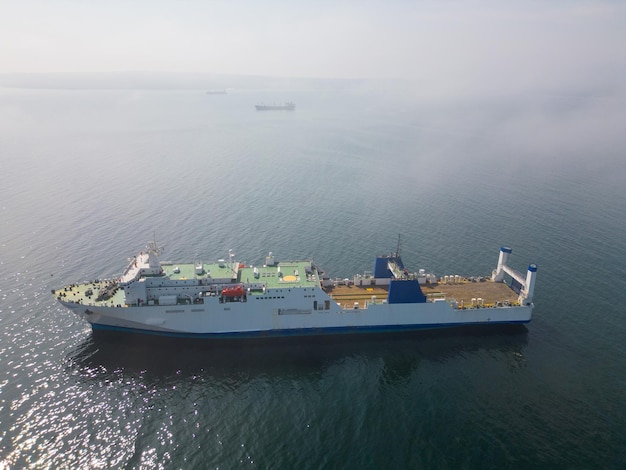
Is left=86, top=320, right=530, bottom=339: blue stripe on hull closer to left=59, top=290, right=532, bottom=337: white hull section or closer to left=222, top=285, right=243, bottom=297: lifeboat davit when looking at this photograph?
left=59, top=290, right=532, bottom=337: white hull section

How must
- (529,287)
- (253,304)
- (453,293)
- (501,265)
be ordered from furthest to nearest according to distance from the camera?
(501,265) < (453,293) < (529,287) < (253,304)

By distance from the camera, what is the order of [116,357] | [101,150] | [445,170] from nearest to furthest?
[116,357]
[445,170]
[101,150]

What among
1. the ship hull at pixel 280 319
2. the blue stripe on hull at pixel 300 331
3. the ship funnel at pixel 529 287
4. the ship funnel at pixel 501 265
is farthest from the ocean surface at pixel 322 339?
the ship funnel at pixel 501 265

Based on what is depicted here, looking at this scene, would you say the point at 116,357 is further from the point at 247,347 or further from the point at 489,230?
the point at 489,230

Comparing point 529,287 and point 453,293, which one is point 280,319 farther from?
point 529,287

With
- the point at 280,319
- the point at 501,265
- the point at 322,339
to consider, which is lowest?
the point at 322,339

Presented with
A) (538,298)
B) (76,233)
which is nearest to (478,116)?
(538,298)

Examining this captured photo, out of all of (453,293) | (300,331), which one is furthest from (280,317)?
(453,293)

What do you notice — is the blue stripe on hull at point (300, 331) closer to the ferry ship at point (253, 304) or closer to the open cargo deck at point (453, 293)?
the ferry ship at point (253, 304)
